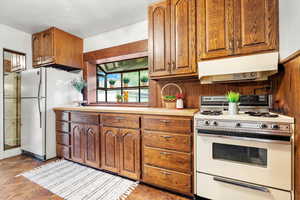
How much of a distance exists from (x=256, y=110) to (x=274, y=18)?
38.9 inches

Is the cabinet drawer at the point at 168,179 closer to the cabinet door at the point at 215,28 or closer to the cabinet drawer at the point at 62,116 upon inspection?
the cabinet door at the point at 215,28

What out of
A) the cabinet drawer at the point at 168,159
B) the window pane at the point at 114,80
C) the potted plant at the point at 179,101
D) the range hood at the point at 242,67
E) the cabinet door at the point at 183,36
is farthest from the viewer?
the window pane at the point at 114,80

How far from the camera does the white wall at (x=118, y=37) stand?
2.50 m

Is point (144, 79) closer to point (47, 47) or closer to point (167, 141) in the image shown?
point (167, 141)

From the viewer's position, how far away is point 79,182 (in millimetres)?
1852

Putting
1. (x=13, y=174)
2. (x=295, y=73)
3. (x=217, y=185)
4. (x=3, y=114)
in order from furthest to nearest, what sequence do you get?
(x=3, y=114) < (x=13, y=174) < (x=217, y=185) < (x=295, y=73)

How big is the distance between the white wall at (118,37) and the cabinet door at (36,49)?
0.87 metres

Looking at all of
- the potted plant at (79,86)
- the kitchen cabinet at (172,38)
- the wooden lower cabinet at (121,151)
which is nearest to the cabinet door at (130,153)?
the wooden lower cabinet at (121,151)

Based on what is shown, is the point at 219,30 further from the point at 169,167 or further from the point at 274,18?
the point at 169,167

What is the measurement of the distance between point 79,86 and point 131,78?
1082 mm

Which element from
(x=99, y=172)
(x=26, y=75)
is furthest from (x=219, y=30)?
(x=26, y=75)

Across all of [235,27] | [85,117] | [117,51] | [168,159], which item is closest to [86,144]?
[85,117]

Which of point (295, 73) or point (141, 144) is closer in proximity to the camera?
point (295, 73)

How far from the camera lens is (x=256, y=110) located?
1680 millimetres
